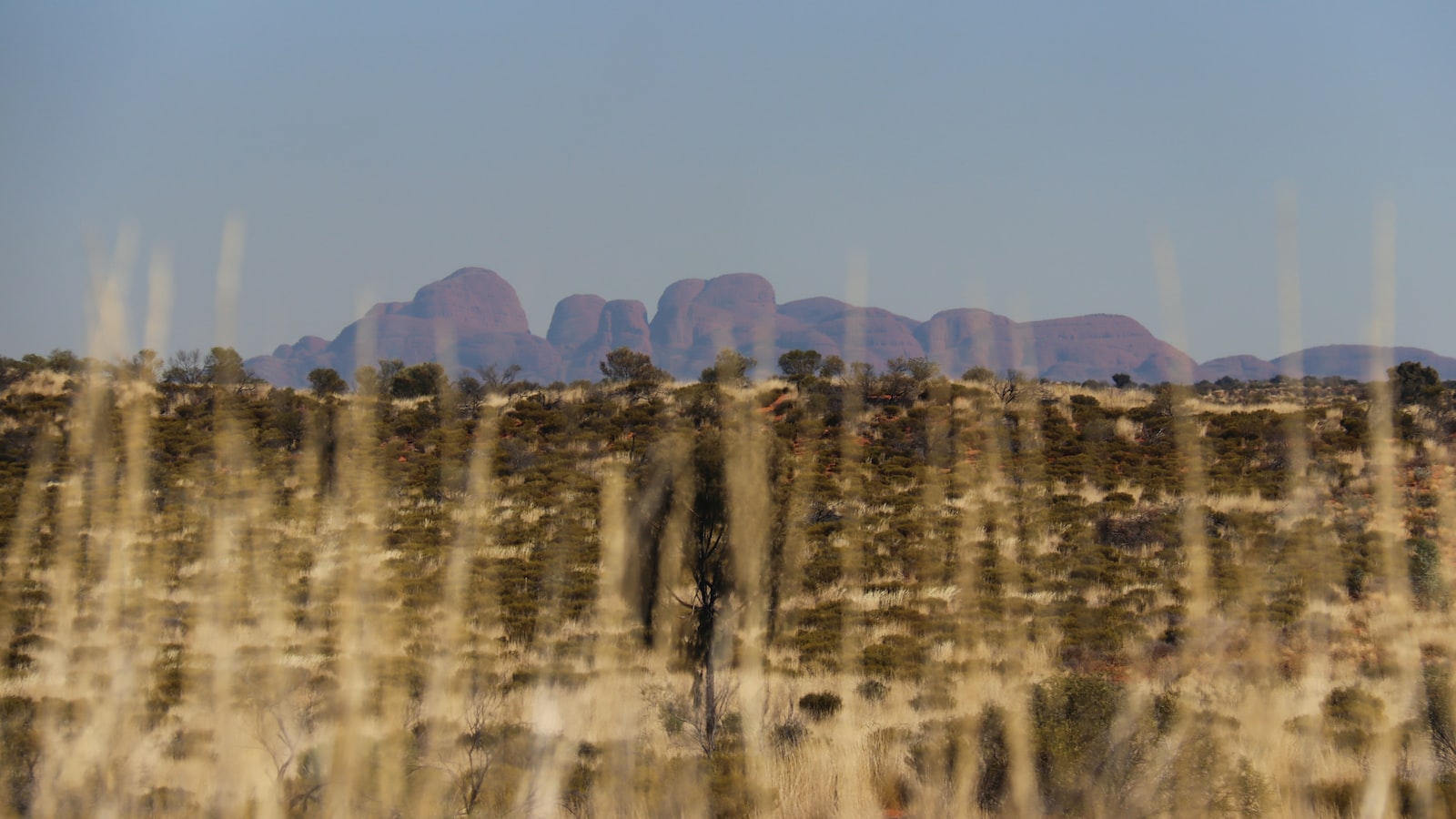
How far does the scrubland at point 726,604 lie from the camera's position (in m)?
7.26

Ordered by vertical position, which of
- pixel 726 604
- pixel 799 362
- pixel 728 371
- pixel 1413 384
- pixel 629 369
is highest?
pixel 799 362

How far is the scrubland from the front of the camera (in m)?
7.26

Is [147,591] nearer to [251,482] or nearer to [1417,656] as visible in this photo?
[251,482]

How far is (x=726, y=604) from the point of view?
9922 mm

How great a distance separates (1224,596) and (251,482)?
25.1 meters

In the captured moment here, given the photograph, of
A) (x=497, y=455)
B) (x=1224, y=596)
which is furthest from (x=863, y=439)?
(x=1224, y=596)

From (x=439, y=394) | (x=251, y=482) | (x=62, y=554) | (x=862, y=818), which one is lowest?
(x=862, y=818)

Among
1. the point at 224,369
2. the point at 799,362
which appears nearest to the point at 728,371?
the point at 799,362

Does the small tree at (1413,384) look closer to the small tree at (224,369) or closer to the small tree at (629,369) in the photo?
the small tree at (629,369)

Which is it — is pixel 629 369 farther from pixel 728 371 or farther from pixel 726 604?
pixel 726 604

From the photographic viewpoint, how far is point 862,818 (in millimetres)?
6508

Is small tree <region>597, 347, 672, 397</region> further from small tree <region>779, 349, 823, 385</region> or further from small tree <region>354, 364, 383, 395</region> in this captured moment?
small tree <region>354, 364, 383, 395</region>

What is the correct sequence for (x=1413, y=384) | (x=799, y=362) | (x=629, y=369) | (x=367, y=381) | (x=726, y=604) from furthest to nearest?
1. (x=799, y=362)
2. (x=629, y=369)
3. (x=367, y=381)
4. (x=1413, y=384)
5. (x=726, y=604)

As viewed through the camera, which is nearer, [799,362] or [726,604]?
[726,604]
